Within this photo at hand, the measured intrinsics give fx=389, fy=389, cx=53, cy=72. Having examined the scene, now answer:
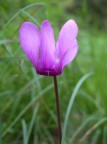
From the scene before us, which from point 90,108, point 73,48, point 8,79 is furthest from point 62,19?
point 73,48

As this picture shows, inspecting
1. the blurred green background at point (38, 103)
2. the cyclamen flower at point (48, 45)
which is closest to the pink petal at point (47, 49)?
the cyclamen flower at point (48, 45)

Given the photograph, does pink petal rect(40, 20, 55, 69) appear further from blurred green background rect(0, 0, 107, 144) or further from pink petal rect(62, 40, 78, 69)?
blurred green background rect(0, 0, 107, 144)

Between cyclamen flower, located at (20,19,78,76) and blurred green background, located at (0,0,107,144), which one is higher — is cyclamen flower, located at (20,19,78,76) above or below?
above

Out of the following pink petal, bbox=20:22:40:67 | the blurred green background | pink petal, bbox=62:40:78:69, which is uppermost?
pink petal, bbox=20:22:40:67

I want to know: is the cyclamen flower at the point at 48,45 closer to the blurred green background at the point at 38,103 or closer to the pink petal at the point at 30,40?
the pink petal at the point at 30,40

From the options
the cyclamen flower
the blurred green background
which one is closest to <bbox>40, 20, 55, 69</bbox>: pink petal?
the cyclamen flower

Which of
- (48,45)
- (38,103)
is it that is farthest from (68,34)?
(38,103)

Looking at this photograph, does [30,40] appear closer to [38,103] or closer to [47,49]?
[47,49]
